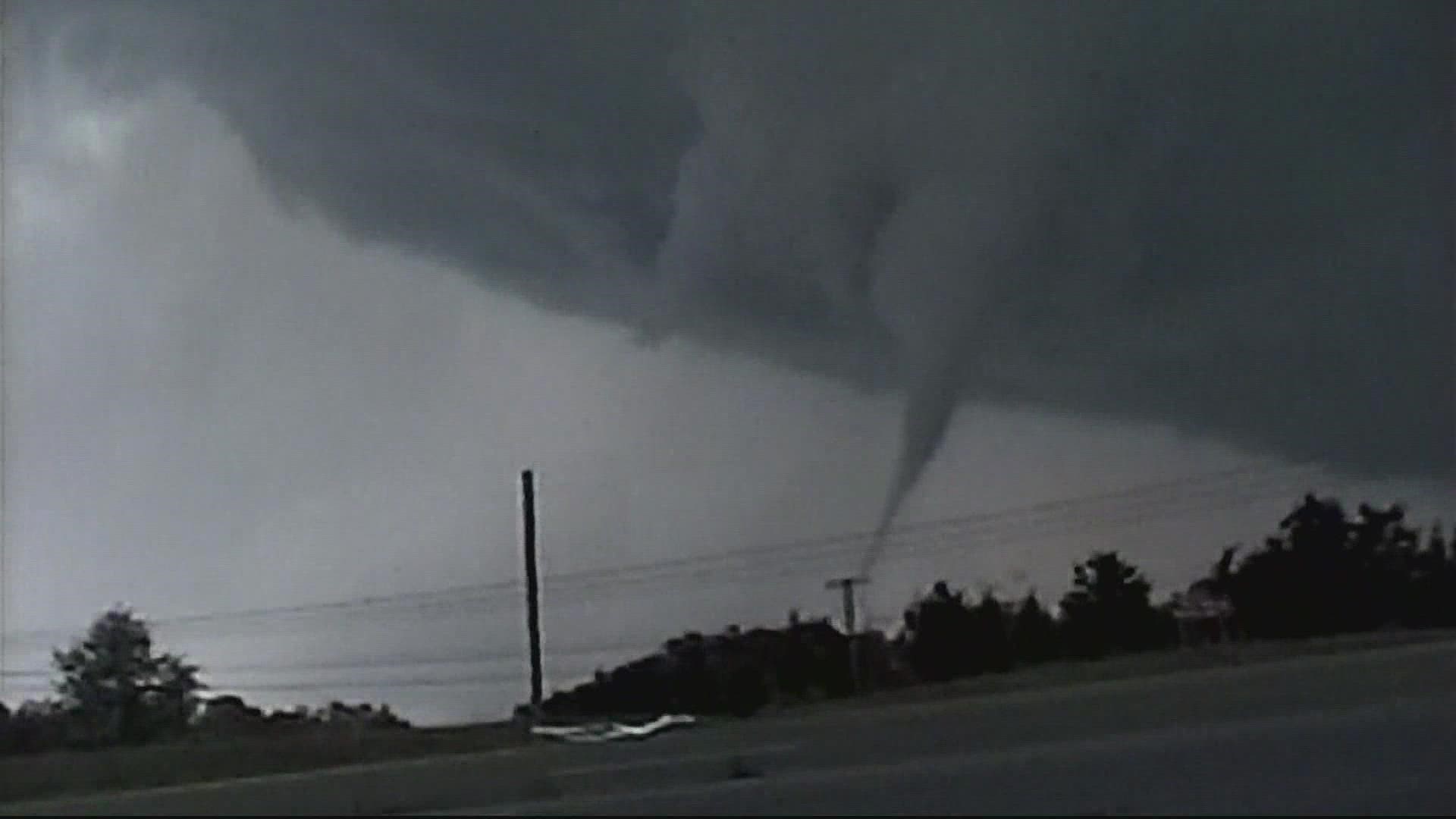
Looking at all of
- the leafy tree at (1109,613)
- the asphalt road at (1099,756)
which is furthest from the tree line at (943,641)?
the asphalt road at (1099,756)

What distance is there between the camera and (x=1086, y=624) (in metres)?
Result: 44.3

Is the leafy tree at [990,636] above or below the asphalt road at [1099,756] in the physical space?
above

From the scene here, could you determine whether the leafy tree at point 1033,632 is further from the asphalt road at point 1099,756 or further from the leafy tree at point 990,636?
the asphalt road at point 1099,756

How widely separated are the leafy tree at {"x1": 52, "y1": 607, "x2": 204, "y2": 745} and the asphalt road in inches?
1108

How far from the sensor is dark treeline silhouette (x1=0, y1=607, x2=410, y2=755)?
33.6 meters

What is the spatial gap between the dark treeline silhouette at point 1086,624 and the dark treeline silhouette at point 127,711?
491cm

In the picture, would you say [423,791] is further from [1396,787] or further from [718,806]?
[1396,787]

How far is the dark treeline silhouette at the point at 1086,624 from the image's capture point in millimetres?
38500

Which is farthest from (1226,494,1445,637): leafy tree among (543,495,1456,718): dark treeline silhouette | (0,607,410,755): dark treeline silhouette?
(0,607,410,755): dark treeline silhouette

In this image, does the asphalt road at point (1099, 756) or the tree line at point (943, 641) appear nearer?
the asphalt road at point (1099, 756)

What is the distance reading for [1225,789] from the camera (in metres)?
8.83

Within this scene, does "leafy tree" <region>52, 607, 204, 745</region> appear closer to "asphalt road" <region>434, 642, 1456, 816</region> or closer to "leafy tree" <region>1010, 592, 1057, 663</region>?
"leafy tree" <region>1010, 592, 1057, 663</region>

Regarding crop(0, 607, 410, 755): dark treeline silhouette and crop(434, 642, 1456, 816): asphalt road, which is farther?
crop(0, 607, 410, 755): dark treeline silhouette

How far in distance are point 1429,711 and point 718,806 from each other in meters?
6.06
